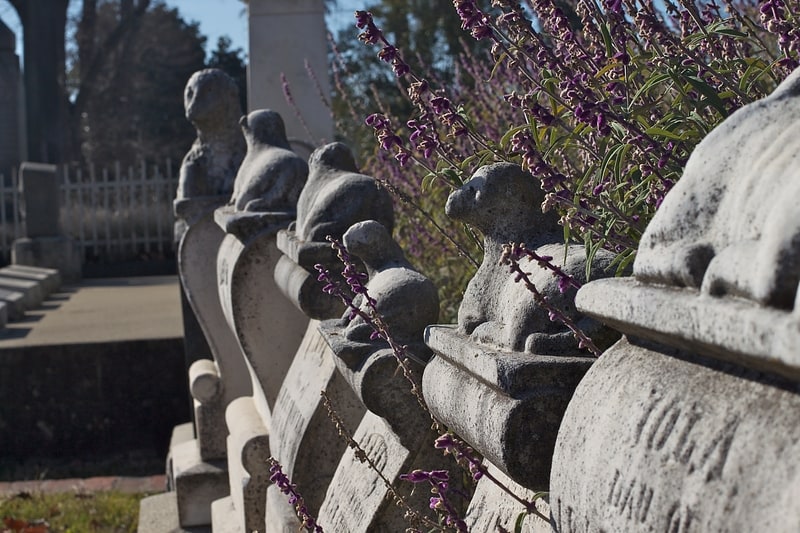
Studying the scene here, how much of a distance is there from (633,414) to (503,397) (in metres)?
0.45

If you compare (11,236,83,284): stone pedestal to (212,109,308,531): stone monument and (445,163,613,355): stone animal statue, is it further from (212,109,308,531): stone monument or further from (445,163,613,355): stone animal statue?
(445,163,613,355): stone animal statue

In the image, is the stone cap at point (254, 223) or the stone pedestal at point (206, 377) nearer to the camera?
the stone cap at point (254, 223)

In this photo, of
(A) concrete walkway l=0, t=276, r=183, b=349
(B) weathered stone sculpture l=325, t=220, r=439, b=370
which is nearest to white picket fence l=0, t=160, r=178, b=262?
(A) concrete walkway l=0, t=276, r=183, b=349

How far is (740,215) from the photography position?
1.38 metres

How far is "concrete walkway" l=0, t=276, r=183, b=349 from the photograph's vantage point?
862 centimetres

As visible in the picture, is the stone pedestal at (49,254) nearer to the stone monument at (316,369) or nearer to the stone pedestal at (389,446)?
the stone monument at (316,369)

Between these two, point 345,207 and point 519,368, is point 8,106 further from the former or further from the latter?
point 519,368

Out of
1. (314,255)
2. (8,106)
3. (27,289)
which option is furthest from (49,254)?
(314,255)

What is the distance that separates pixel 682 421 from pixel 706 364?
82 millimetres

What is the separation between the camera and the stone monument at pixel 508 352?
1.88 meters

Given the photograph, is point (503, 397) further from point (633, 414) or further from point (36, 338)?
point (36, 338)

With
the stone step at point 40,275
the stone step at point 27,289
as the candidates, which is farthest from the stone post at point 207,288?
the stone step at point 40,275

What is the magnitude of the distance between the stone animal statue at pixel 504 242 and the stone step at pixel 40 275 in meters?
12.4

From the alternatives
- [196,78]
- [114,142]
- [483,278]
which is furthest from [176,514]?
[114,142]
